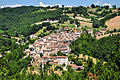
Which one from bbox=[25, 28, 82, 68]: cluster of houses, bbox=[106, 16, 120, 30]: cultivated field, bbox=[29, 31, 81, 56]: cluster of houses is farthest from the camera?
bbox=[106, 16, 120, 30]: cultivated field

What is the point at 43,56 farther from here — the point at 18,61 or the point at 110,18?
the point at 110,18

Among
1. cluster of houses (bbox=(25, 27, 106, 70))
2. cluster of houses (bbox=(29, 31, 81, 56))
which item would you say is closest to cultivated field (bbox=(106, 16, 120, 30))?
cluster of houses (bbox=(25, 27, 106, 70))

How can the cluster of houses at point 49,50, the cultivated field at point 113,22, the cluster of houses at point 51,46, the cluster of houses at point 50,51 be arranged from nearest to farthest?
1. the cluster of houses at point 50,51
2. the cluster of houses at point 49,50
3. the cluster of houses at point 51,46
4. the cultivated field at point 113,22

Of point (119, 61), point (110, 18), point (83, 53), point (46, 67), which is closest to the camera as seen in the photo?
point (119, 61)

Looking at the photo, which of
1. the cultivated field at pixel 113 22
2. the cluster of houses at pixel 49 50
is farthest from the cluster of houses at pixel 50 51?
the cultivated field at pixel 113 22

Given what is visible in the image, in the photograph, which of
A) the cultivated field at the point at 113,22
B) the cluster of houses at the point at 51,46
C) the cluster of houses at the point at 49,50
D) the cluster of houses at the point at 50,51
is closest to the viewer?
the cluster of houses at the point at 50,51

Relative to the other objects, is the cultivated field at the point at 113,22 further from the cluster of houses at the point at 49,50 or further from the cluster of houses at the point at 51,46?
the cluster of houses at the point at 51,46

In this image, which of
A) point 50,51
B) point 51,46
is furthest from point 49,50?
point 51,46

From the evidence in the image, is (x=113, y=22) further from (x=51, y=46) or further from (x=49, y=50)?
(x=49, y=50)

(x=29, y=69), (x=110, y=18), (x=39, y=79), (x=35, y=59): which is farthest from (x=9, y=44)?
(x=110, y=18)

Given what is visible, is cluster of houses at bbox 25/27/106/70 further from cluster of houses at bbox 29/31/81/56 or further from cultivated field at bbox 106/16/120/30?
cultivated field at bbox 106/16/120/30

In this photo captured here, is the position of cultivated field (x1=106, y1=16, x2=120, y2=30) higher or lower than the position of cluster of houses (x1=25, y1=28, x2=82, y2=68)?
higher
